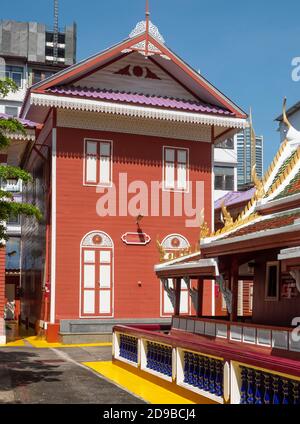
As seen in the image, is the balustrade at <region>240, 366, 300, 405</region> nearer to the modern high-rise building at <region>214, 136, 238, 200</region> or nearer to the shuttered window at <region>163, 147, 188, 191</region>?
the shuttered window at <region>163, 147, 188, 191</region>

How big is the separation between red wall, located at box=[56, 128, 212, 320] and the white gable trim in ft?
3.95

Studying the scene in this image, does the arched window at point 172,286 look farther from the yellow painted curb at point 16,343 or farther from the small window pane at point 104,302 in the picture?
the yellow painted curb at point 16,343

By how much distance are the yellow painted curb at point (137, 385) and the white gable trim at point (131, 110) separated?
1088cm

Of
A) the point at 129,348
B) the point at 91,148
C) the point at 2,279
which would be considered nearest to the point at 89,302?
the point at 2,279

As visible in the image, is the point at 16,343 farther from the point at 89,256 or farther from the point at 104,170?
the point at 104,170

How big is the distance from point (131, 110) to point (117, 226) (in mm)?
4839

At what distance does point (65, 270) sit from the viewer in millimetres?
24156

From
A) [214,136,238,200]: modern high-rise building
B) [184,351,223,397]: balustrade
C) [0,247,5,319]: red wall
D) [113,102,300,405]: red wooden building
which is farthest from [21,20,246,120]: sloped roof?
[214,136,238,200]: modern high-rise building

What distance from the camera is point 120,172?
83.5 ft

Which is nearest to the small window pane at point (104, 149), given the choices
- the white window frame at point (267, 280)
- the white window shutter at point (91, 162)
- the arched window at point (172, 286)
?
the white window shutter at point (91, 162)
